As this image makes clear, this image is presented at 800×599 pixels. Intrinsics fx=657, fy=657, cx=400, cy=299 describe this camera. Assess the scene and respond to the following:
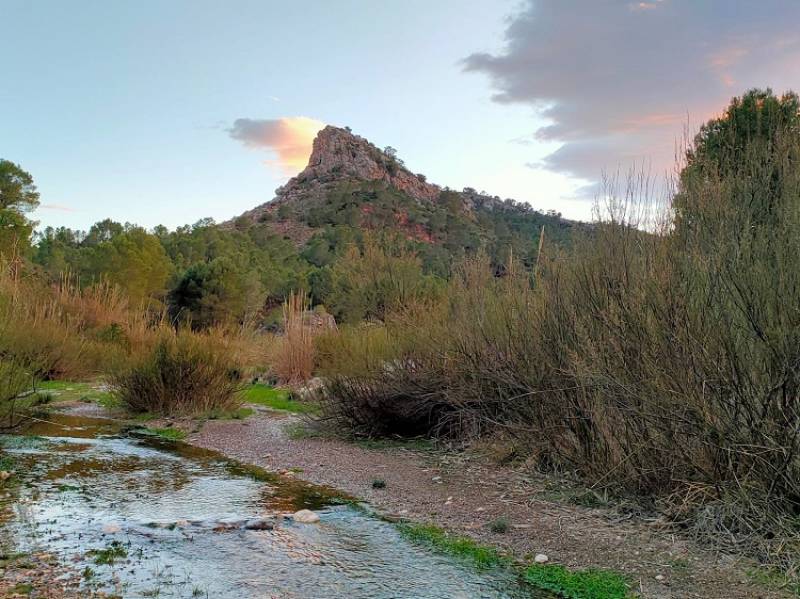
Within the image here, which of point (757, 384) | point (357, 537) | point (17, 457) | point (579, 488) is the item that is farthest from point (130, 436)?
point (757, 384)

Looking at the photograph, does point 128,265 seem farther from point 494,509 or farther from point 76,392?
point 494,509

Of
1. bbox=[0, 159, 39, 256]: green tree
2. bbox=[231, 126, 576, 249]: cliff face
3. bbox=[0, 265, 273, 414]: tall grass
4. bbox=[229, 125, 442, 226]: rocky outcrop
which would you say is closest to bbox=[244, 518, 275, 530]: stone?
bbox=[0, 265, 273, 414]: tall grass

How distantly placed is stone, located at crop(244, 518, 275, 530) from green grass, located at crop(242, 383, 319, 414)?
6.62m

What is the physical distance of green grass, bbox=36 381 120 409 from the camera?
47.6 ft

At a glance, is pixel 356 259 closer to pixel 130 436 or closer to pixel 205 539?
pixel 130 436

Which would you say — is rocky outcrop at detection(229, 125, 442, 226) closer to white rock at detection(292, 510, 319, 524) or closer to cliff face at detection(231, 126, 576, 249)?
cliff face at detection(231, 126, 576, 249)

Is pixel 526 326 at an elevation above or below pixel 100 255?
below

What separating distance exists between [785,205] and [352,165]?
266 ft

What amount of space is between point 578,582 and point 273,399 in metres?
12.4

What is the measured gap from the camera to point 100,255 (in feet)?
104

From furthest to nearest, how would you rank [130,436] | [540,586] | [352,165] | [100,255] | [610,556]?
[352,165] < [100,255] < [130,436] < [610,556] < [540,586]

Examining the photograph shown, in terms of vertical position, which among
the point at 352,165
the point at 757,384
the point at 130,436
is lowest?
the point at 130,436

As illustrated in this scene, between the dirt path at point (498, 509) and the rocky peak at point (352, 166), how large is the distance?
68.2m

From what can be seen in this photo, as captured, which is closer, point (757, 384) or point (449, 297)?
point (757, 384)
